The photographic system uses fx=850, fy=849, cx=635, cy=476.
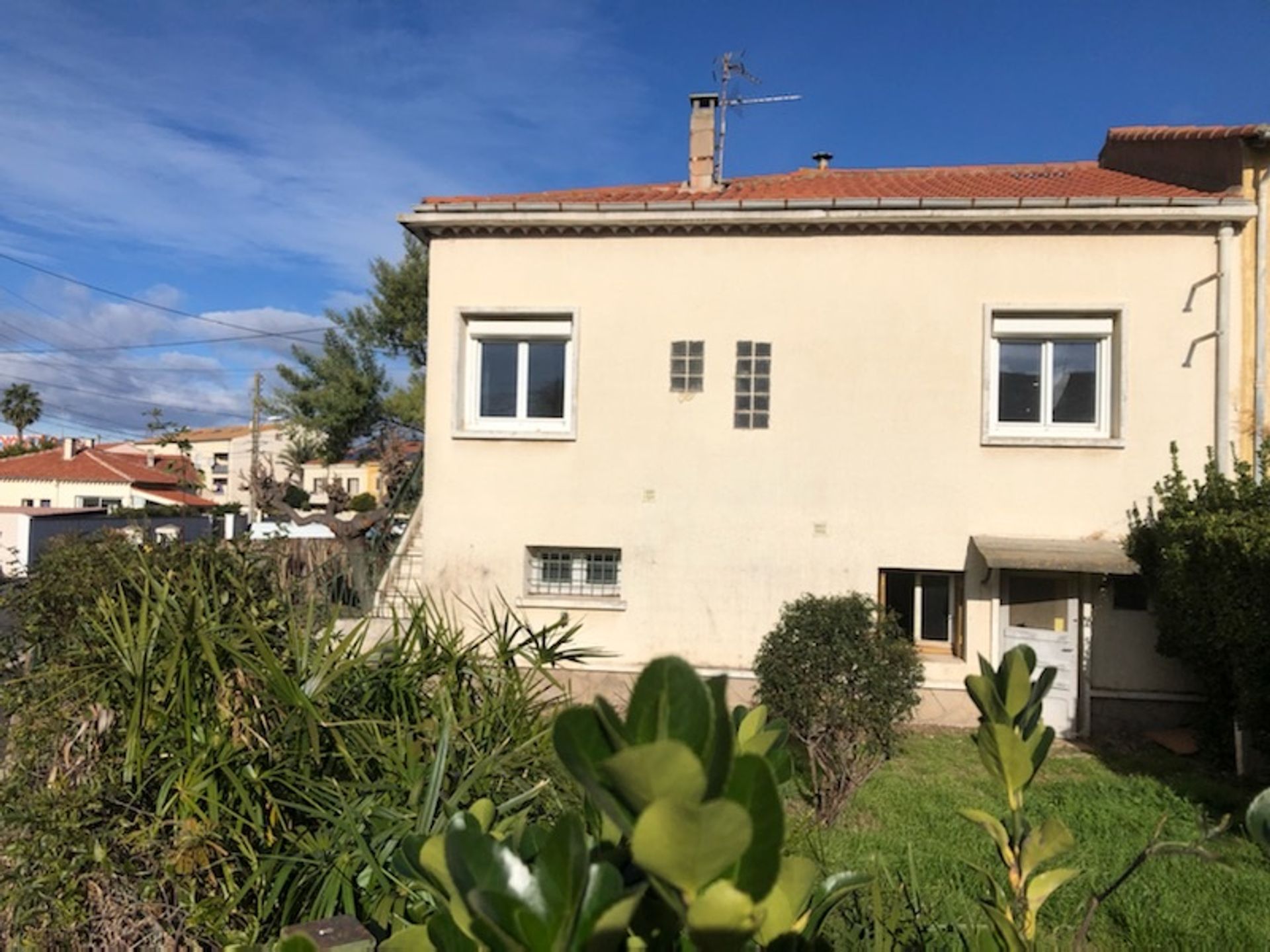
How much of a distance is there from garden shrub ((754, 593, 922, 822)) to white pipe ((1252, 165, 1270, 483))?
547cm

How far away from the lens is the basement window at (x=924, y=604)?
36.7 ft

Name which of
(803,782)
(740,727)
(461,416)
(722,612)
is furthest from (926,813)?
(461,416)

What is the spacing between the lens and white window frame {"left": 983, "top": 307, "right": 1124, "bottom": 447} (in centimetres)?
1058

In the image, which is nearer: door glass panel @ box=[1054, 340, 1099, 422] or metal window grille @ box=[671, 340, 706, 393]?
door glass panel @ box=[1054, 340, 1099, 422]

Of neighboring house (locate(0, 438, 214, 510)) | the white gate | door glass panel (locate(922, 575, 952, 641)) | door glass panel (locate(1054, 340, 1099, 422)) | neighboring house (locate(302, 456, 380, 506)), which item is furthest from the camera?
neighboring house (locate(0, 438, 214, 510))

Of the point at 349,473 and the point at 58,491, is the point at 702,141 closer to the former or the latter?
the point at 349,473

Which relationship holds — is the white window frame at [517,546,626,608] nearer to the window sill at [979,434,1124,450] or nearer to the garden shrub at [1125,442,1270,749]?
the window sill at [979,434,1124,450]

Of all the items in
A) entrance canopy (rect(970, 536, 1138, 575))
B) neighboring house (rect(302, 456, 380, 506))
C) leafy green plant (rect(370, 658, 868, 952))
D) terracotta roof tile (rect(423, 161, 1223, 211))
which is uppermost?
terracotta roof tile (rect(423, 161, 1223, 211))

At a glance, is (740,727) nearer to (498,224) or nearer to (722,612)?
(722,612)

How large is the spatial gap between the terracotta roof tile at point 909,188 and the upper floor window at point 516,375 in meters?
1.65

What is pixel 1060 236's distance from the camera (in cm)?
1057

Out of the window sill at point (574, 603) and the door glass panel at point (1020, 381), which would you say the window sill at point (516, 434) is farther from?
the door glass panel at point (1020, 381)

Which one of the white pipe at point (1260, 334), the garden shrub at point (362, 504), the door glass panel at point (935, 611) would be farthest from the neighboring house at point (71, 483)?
the white pipe at point (1260, 334)

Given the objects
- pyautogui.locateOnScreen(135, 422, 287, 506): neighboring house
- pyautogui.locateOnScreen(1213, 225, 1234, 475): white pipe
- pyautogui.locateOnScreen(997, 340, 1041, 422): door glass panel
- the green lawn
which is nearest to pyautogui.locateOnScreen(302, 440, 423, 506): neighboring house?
pyautogui.locateOnScreen(135, 422, 287, 506): neighboring house
